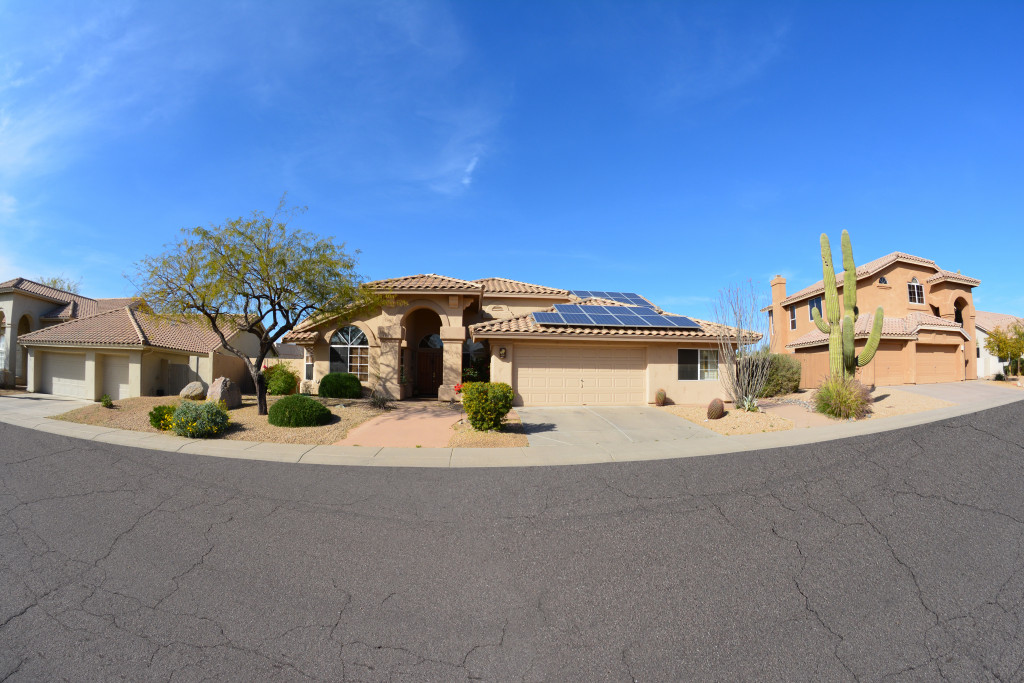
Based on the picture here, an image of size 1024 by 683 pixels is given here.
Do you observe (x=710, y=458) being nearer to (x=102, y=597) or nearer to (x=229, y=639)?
(x=229, y=639)

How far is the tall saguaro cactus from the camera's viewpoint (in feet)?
53.0

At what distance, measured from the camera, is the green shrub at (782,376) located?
19.7 m

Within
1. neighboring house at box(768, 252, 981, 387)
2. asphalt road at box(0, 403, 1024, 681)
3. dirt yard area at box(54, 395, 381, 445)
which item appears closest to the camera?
asphalt road at box(0, 403, 1024, 681)

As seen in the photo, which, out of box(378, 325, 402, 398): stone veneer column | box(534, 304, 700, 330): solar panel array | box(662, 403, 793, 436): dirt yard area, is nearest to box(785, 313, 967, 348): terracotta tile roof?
box(534, 304, 700, 330): solar panel array

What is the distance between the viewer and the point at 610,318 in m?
18.7

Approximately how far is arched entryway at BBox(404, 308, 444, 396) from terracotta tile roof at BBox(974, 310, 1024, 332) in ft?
113

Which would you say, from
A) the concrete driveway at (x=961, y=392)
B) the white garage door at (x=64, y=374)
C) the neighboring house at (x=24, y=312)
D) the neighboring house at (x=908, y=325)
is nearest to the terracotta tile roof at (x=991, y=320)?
the neighboring house at (x=908, y=325)

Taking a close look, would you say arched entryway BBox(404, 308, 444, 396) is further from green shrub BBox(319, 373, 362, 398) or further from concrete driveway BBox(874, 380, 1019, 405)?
concrete driveway BBox(874, 380, 1019, 405)

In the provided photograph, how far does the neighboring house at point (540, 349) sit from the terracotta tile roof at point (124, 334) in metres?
4.97

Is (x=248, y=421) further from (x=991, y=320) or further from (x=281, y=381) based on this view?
(x=991, y=320)

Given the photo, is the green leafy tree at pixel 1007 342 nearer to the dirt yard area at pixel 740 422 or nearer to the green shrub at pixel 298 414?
the dirt yard area at pixel 740 422

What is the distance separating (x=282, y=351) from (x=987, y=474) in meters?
46.2

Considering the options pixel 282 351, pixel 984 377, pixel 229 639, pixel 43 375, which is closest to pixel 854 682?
pixel 229 639

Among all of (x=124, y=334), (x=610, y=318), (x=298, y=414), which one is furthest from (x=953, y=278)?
(x=124, y=334)
